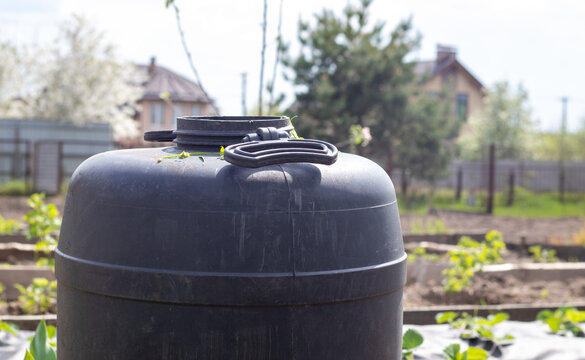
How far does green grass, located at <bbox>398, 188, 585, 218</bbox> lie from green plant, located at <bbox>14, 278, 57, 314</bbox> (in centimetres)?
957

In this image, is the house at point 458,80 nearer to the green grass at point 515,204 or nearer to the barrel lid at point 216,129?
the green grass at point 515,204

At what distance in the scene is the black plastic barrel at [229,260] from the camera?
2.13 metres

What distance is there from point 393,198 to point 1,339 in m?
2.50

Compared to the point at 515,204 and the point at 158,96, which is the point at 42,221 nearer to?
the point at 515,204

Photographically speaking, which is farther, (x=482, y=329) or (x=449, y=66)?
(x=449, y=66)

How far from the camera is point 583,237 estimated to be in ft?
28.2

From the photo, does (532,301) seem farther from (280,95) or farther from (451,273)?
(280,95)

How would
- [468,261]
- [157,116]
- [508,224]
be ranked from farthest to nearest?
[157,116] < [508,224] < [468,261]

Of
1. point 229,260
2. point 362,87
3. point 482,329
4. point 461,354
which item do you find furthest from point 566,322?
point 362,87

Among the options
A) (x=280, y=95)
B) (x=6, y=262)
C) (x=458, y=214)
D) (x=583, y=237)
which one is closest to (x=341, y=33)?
(x=280, y=95)

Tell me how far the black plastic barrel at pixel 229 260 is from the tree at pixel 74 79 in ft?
→ 88.5

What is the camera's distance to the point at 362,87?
1814 centimetres

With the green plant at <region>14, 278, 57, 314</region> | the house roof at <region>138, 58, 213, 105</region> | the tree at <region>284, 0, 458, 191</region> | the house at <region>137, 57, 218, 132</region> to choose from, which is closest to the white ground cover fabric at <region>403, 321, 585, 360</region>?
the green plant at <region>14, 278, 57, 314</region>

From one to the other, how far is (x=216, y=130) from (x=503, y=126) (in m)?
28.1
